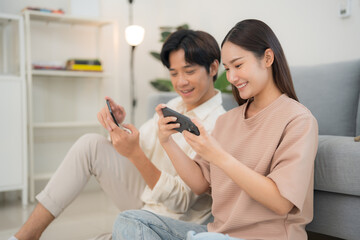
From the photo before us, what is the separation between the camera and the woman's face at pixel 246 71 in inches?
42.9

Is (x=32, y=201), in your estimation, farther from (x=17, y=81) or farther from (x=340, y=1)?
(x=340, y=1)

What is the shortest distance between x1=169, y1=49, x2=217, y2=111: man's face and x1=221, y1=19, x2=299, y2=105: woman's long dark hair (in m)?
0.42

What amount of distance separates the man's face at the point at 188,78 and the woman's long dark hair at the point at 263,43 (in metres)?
0.42

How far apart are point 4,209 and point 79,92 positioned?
111cm

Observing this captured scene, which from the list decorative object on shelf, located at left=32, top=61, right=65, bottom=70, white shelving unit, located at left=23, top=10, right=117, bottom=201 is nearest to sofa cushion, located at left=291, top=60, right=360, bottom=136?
white shelving unit, located at left=23, top=10, right=117, bottom=201

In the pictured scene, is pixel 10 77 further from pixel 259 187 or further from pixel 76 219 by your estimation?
pixel 259 187

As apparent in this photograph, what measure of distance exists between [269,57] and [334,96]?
816 millimetres

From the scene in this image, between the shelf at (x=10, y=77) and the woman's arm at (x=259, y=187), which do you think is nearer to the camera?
the woman's arm at (x=259, y=187)

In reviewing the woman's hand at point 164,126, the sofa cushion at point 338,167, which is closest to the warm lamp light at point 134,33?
the woman's hand at point 164,126

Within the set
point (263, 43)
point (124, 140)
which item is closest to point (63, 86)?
point (124, 140)

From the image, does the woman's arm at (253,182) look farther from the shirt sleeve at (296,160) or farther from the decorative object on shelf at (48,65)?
the decorative object on shelf at (48,65)

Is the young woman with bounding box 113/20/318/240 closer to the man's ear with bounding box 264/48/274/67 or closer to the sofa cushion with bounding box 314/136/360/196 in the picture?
the man's ear with bounding box 264/48/274/67

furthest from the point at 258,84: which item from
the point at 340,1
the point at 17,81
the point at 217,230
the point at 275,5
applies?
the point at 17,81

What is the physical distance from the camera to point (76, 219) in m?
2.30
